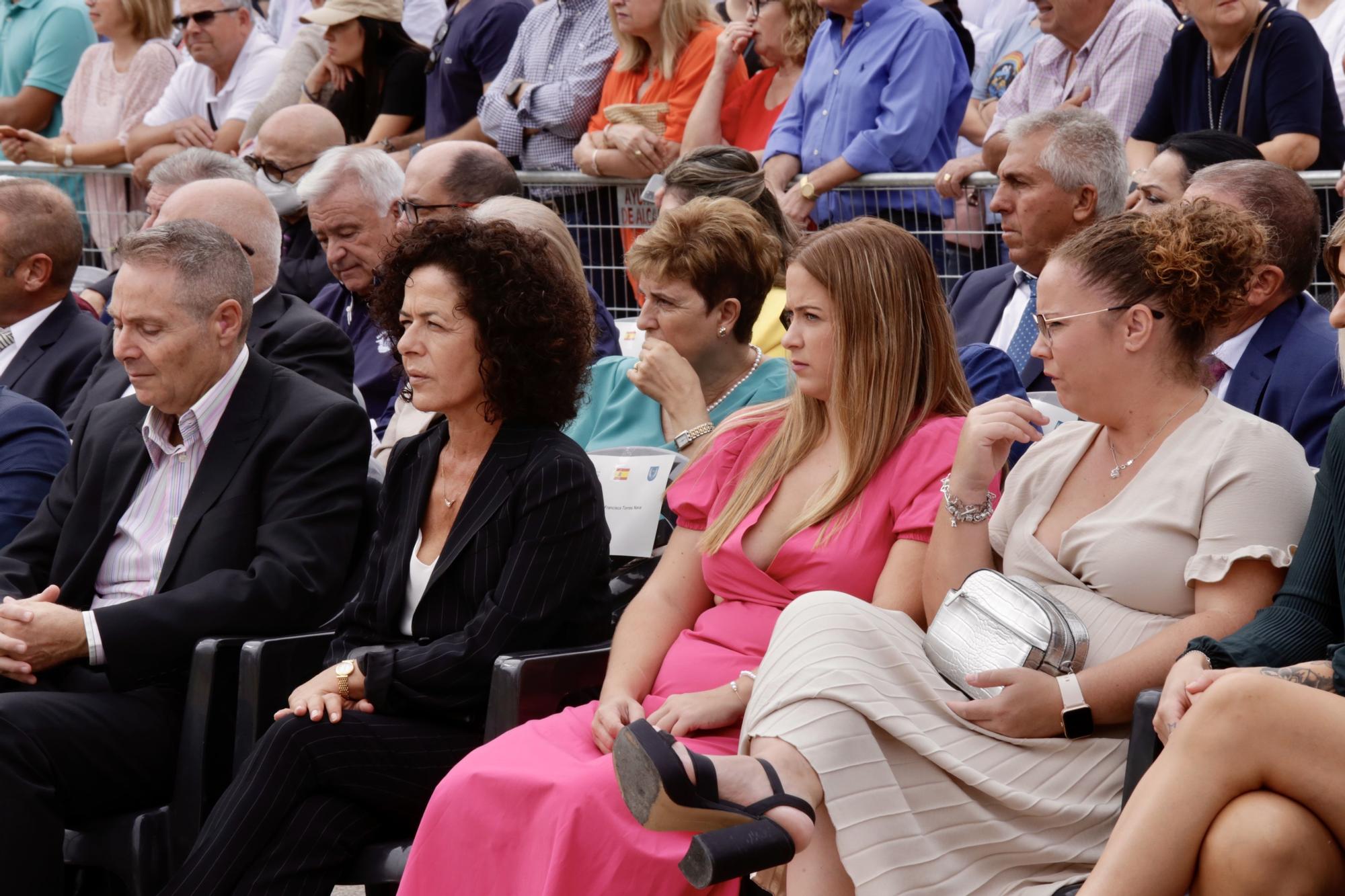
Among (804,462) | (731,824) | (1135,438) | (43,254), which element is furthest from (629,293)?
(731,824)

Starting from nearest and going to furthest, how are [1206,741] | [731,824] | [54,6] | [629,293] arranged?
[1206,741] → [731,824] → [629,293] → [54,6]

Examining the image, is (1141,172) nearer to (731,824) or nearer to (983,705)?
(983,705)

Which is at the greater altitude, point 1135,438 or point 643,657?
point 1135,438

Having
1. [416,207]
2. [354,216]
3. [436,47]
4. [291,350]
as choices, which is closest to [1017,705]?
[291,350]

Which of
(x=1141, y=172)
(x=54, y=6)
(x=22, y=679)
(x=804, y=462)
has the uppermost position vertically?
(x=54, y=6)

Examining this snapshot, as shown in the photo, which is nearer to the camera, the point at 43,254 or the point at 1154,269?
the point at 1154,269

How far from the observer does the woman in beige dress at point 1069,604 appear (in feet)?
9.28

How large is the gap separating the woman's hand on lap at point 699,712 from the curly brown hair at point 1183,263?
42.9 inches

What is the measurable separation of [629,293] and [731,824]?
4411 mm

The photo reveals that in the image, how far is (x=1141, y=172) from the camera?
15.9ft

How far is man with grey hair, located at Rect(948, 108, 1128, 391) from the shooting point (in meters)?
4.82

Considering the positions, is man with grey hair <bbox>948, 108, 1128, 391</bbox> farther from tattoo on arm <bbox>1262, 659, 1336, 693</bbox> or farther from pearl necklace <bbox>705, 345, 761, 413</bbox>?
tattoo on arm <bbox>1262, 659, 1336, 693</bbox>

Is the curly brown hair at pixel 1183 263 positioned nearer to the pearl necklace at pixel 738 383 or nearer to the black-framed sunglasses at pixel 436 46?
the pearl necklace at pixel 738 383

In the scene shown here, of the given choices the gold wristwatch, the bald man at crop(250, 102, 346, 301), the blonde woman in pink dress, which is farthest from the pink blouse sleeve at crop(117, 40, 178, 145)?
the gold wristwatch
